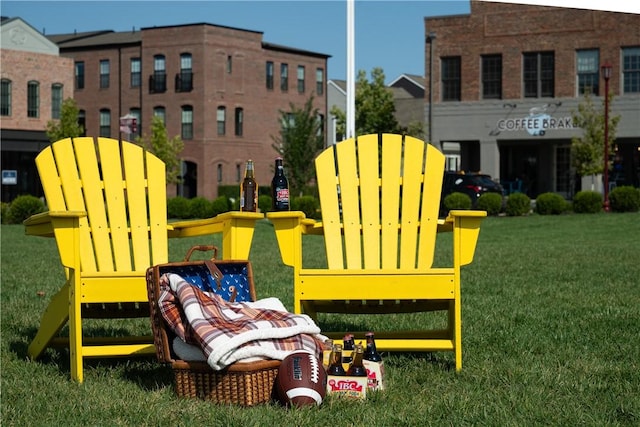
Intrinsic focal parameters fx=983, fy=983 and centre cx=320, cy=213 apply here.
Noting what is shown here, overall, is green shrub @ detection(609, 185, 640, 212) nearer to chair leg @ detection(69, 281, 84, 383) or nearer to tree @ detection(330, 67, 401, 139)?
tree @ detection(330, 67, 401, 139)

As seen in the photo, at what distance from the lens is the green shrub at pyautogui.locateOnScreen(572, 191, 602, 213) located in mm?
25656

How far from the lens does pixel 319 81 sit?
55625 millimetres

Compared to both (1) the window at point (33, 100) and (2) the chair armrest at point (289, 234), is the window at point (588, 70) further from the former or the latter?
(2) the chair armrest at point (289, 234)

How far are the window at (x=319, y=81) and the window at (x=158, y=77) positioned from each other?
9.46 meters

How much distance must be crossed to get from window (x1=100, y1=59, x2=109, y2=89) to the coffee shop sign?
22.7 m

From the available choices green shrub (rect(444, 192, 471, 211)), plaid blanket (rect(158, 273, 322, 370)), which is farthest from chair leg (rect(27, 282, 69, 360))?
green shrub (rect(444, 192, 471, 211))

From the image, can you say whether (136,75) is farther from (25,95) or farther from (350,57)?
(350,57)

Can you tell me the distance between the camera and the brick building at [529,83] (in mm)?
36875

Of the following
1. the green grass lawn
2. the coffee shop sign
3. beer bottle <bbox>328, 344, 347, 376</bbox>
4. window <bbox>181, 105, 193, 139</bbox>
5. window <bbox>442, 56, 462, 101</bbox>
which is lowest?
the green grass lawn

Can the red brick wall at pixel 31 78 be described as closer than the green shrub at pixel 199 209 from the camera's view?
No

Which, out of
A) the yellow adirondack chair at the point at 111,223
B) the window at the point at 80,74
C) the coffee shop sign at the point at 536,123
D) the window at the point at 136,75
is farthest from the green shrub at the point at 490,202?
the window at the point at 80,74

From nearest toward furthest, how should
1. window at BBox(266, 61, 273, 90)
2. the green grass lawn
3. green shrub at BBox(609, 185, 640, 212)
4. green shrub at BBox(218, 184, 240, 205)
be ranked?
the green grass lawn, green shrub at BBox(609, 185, 640, 212), green shrub at BBox(218, 184, 240, 205), window at BBox(266, 61, 273, 90)

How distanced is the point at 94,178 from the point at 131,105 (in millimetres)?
45951

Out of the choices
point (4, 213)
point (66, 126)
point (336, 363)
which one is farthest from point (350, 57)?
point (66, 126)
